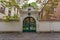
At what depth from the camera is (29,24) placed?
25.1 m

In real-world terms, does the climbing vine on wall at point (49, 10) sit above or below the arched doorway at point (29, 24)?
above

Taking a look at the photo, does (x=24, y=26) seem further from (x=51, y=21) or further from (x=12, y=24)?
(x=51, y=21)

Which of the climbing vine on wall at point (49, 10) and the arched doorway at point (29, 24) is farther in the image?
the arched doorway at point (29, 24)

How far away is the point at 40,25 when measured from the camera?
24.6 meters

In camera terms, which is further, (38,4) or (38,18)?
(38,4)

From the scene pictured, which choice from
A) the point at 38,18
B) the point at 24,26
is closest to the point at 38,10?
the point at 38,18

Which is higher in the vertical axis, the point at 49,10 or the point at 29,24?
the point at 49,10

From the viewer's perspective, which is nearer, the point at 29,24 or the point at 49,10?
the point at 49,10

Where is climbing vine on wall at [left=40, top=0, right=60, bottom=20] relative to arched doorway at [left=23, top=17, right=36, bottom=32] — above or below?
above

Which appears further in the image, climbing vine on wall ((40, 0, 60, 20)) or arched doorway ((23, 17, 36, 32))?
arched doorway ((23, 17, 36, 32))

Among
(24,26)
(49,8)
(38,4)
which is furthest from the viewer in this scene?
(38,4)

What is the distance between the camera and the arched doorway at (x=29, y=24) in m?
24.8

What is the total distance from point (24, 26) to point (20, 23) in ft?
2.39

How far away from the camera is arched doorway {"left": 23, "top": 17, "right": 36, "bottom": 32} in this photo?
81.3 ft
